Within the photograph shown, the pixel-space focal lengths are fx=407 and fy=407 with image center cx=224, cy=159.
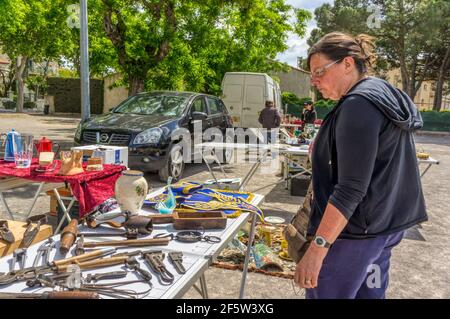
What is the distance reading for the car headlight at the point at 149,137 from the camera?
768cm

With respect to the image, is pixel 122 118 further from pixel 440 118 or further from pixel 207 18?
pixel 440 118

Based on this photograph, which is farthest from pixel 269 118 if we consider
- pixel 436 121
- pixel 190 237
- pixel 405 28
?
pixel 405 28

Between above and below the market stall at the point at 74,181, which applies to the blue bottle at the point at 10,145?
above

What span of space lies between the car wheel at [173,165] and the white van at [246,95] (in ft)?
26.0

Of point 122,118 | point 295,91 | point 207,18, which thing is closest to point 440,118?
point 295,91

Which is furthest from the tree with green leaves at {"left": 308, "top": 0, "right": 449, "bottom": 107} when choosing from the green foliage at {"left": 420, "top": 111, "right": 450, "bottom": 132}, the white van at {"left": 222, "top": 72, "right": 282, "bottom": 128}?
the white van at {"left": 222, "top": 72, "right": 282, "bottom": 128}

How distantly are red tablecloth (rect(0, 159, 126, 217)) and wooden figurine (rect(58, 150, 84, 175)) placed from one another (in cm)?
7

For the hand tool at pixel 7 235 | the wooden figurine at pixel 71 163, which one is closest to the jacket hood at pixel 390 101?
the hand tool at pixel 7 235

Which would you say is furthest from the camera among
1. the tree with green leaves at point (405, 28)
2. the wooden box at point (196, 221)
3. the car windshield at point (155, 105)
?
the tree with green leaves at point (405, 28)

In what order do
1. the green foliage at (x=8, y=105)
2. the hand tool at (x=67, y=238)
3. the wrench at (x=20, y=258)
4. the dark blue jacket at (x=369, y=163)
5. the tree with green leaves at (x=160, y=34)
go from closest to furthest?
the dark blue jacket at (x=369, y=163), the wrench at (x=20, y=258), the hand tool at (x=67, y=238), the tree with green leaves at (x=160, y=34), the green foliage at (x=8, y=105)

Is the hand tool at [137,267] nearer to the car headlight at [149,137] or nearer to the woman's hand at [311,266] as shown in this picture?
the woman's hand at [311,266]

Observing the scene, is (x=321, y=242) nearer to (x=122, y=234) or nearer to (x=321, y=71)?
(x=321, y=71)

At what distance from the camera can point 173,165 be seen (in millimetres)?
8297
